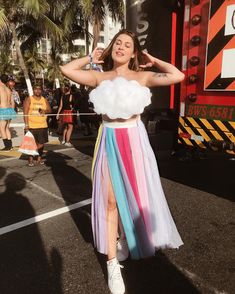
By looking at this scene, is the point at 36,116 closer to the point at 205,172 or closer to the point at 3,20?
the point at 205,172

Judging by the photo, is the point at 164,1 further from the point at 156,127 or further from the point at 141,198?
the point at 141,198

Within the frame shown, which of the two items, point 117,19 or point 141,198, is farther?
point 117,19

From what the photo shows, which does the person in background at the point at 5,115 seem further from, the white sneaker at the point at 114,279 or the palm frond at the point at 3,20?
the palm frond at the point at 3,20

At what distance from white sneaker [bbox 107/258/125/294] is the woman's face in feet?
5.12

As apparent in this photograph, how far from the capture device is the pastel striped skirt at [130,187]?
2449 millimetres

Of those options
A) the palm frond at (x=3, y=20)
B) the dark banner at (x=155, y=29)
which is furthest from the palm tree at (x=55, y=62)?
the dark banner at (x=155, y=29)

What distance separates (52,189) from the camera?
4801 mm

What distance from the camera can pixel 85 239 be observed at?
10.5ft

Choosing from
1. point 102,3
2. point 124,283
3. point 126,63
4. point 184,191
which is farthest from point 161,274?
point 102,3

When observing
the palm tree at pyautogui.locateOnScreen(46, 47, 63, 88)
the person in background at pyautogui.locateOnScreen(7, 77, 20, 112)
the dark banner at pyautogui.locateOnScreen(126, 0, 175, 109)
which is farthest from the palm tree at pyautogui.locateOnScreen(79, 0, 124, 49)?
the dark banner at pyautogui.locateOnScreen(126, 0, 175, 109)

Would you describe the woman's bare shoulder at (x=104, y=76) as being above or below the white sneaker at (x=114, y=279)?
above

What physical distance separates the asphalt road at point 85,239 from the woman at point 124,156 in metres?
0.28

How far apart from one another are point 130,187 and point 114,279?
0.70m

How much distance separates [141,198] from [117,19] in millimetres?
18783
